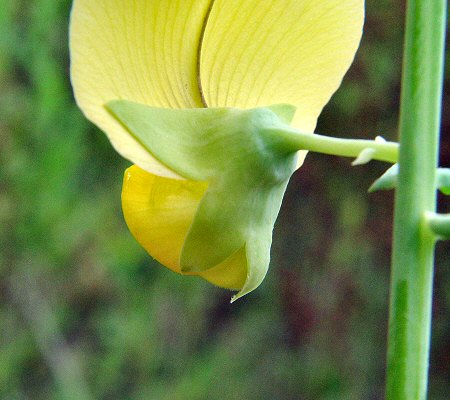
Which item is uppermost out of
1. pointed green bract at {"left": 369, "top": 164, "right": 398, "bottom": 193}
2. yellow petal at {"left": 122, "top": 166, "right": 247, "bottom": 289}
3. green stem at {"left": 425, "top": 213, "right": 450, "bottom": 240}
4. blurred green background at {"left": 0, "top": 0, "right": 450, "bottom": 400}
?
blurred green background at {"left": 0, "top": 0, "right": 450, "bottom": 400}

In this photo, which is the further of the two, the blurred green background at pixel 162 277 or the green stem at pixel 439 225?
the blurred green background at pixel 162 277

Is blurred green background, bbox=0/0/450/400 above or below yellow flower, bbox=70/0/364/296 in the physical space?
above

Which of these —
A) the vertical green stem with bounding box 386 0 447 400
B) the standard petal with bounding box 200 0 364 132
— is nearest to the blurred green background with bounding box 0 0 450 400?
the standard petal with bounding box 200 0 364 132

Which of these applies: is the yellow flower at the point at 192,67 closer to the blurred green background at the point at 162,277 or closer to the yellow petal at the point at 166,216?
the yellow petal at the point at 166,216

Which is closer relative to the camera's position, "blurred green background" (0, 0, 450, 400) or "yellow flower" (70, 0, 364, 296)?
"yellow flower" (70, 0, 364, 296)

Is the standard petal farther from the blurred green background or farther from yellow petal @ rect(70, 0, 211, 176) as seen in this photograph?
the blurred green background

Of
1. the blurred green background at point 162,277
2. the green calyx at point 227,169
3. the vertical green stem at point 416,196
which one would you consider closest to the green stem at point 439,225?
the vertical green stem at point 416,196
